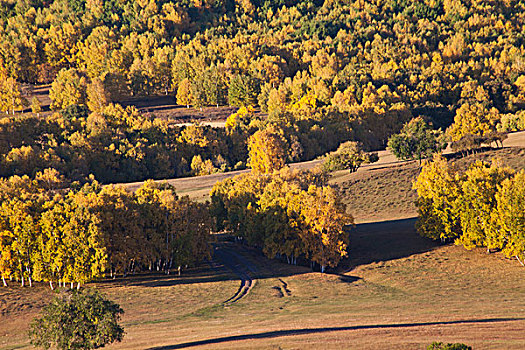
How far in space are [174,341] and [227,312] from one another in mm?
12976

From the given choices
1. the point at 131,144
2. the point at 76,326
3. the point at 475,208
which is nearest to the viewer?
the point at 76,326

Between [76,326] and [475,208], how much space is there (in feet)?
185

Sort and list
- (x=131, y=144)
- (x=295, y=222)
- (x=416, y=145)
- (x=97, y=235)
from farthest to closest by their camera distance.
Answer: (x=131, y=144)
(x=416, y=145)
(x=295, y=222)
(x=97, y=235)

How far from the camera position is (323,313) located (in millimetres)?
50625

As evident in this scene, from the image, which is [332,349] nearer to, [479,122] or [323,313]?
[323,313]

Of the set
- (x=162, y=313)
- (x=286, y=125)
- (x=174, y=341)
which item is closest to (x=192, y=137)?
(x=286, y=125)

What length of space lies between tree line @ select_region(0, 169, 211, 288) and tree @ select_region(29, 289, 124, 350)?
27394 millimetres

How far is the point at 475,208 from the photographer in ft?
249

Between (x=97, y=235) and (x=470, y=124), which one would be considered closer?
(x=97, y=235)

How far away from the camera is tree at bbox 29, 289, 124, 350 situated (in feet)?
127

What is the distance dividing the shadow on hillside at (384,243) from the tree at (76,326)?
44718mm

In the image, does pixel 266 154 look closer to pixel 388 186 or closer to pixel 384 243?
pixel 388 186

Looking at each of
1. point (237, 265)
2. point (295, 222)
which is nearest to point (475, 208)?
point (295, 222)

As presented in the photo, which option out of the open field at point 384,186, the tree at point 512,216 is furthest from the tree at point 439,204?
the open field at point 384,186
